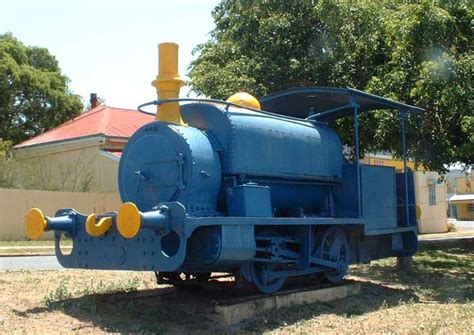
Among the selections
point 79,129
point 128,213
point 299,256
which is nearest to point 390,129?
point 299,256

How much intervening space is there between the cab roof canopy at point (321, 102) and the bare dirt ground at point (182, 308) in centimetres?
305

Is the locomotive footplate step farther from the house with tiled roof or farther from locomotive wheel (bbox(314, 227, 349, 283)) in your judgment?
the house with tiled roof

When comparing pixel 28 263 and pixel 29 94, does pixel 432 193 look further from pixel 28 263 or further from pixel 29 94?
pixel 28 263

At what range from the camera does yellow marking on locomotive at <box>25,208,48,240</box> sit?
25.4ft

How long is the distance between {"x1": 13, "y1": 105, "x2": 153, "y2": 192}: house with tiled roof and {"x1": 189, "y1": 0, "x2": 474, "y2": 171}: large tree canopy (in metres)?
9.48

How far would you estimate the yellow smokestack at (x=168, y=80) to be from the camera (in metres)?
8.20

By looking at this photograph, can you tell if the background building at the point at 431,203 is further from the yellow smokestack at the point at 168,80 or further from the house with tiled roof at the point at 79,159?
the yellow smokestack at the point at 168,80

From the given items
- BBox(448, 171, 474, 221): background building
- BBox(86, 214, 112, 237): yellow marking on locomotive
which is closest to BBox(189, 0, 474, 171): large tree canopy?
BBox(86, 214, 112, 237): yellow marking on locomotive

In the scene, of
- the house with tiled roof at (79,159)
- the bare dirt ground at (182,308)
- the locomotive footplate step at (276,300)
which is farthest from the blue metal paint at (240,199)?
the house with tiled roof at (79,159)

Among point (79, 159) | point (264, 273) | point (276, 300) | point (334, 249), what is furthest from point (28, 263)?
point (79, 159)

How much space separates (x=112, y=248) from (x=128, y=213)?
3.24 ft

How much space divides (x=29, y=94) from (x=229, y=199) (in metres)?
30.6

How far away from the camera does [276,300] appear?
8375 millimetres

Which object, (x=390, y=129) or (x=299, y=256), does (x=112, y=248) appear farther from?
(x=390, y=129)
